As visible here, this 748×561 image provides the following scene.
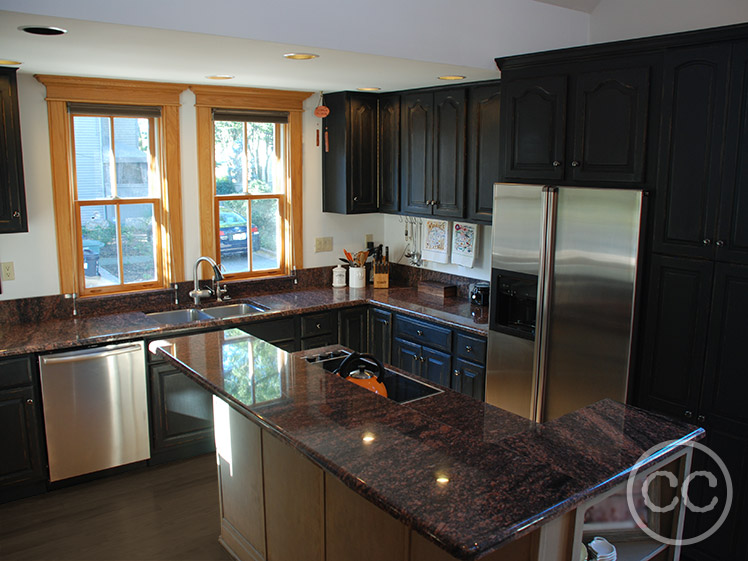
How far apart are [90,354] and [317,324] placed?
4.97 feet

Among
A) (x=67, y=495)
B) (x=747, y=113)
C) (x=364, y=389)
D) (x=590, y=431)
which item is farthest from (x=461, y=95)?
(x=67, y=495)

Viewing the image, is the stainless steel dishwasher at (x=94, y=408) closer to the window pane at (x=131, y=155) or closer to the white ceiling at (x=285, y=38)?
the window pane at (x=131, y=155)

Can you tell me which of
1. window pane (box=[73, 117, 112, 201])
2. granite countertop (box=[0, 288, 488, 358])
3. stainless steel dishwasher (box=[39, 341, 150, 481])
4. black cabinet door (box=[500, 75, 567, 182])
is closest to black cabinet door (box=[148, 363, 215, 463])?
stainless steel dishwasher (box=[39, 341, 150, 481])

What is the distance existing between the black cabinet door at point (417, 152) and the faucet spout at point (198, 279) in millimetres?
1426

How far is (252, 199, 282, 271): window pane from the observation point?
5074mm

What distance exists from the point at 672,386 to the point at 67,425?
3.26 m

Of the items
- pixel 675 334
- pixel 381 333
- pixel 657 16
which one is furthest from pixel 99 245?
pixel 657 16

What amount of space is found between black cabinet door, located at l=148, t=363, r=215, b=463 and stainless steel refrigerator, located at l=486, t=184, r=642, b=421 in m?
1.82

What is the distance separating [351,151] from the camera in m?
4.98

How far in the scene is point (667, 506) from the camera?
79.5 inches

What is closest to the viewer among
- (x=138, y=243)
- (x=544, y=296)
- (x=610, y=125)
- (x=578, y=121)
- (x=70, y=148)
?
(x=610, y=125)

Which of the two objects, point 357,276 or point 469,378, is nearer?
point 469,378

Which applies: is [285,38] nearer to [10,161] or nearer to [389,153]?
[10,161]

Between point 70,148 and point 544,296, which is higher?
point 70,148
